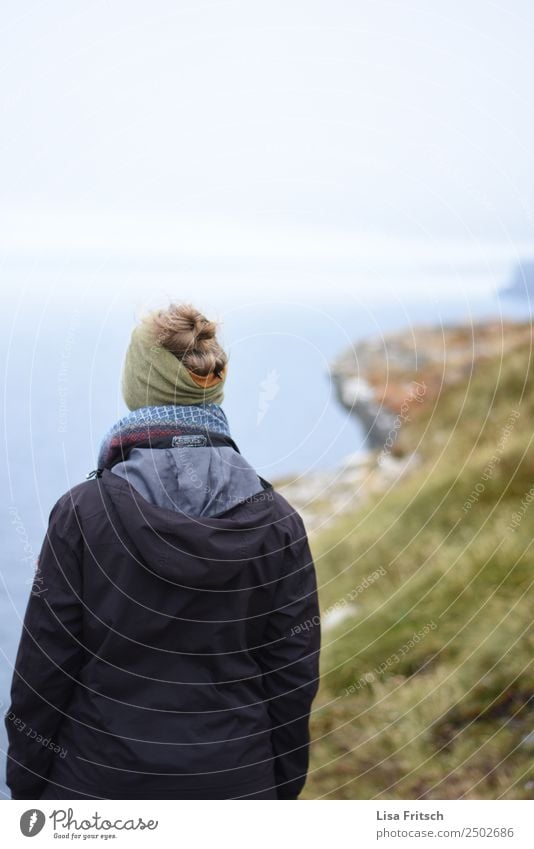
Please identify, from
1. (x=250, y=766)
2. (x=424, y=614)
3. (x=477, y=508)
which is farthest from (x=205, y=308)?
(x=477, y=508)

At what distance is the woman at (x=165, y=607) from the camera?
163 cm

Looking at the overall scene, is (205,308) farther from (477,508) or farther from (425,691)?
(477,508)

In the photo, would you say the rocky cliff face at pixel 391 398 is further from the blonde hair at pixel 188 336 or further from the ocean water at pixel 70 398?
the blonde hair at pixel 188 336

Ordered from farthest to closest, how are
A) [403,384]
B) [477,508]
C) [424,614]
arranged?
[403,384] < [477,508] < [424,614]

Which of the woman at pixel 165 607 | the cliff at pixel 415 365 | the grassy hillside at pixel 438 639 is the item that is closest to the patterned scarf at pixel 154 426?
the woman at pixel 165 607

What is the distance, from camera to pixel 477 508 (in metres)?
4.52

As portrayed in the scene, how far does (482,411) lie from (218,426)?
5047 millimetres

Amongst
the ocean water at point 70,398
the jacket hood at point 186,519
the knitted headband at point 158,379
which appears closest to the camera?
the jacket hood at point 186,519

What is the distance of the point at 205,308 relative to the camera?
5.99 ft

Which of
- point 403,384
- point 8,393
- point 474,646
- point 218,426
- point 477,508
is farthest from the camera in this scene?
point 403,384

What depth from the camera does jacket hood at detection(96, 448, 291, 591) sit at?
5.24 ft

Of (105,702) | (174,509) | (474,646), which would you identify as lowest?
(474,646)
